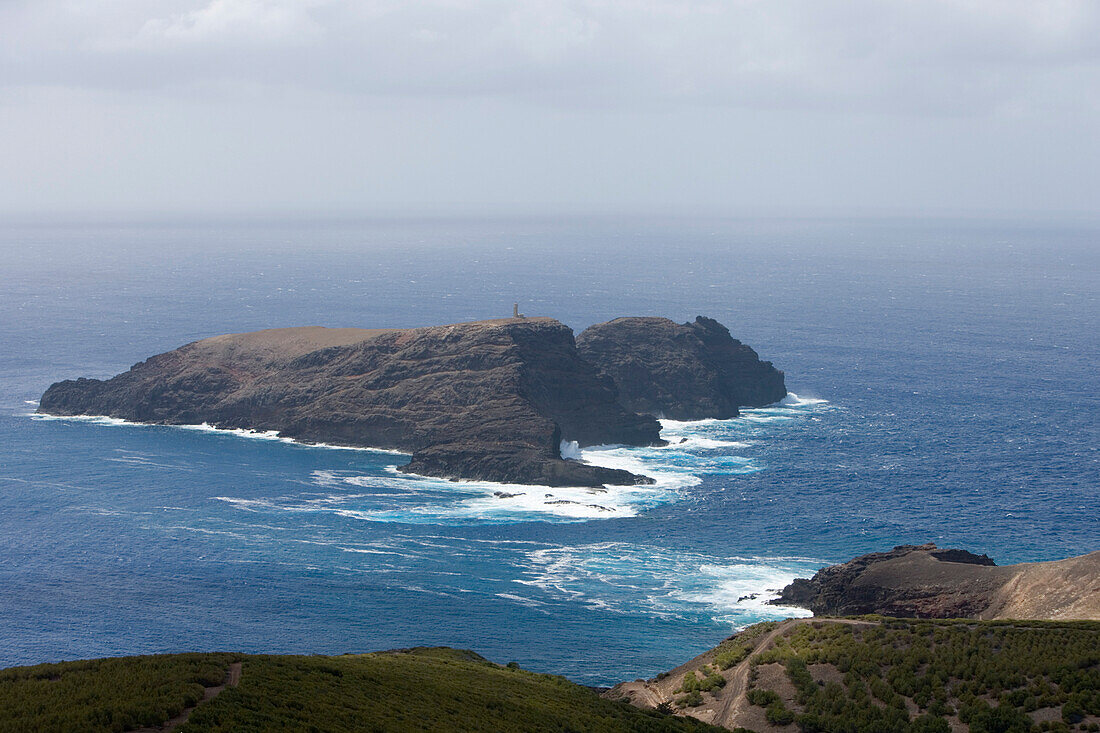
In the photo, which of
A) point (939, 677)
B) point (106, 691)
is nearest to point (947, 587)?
point (939, 677)

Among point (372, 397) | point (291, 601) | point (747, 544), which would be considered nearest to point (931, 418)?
point (747, 544)

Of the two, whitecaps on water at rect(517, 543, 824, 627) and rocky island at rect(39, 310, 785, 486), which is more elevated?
rocky island at rect(39, 310, 785, 486)

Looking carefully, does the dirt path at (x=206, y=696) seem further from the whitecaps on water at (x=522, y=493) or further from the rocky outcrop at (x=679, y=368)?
the rocky outcrop at (x=679, y=368)

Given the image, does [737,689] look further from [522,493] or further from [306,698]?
[522,493]

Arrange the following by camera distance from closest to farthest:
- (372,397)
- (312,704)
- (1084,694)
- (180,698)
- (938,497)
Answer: (180,698) → (312,704) → (1084,694) → (938,497) → (372,397)

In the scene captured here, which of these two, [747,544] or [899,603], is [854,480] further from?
[899,603]

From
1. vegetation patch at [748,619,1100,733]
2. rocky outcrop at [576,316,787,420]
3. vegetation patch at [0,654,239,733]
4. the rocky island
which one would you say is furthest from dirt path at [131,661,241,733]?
rocky outcrop at [576,316,787,420]

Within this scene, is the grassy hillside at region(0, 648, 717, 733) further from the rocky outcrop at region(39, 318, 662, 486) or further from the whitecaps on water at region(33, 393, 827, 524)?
the rocky outcrop at region(39, 318, 662, 486)
